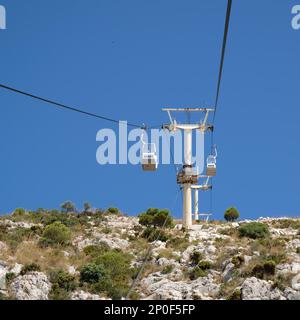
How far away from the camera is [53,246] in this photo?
3978 centimetres

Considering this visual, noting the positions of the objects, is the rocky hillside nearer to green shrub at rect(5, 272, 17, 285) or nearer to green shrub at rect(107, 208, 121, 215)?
green shrub at rect(5, 272, 17, 285)

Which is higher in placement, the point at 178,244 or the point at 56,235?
the point at 56,235

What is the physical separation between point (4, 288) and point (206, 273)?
1014cm

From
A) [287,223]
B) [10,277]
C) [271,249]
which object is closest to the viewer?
[10,277]

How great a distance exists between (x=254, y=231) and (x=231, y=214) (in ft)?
39.9

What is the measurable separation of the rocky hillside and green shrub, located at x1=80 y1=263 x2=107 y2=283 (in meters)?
0.05

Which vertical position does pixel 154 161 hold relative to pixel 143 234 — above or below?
above

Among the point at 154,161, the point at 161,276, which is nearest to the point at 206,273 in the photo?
the point at 161,276

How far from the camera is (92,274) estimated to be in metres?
34.2

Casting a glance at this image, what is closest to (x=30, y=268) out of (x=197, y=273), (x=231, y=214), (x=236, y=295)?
(x=197, y=273)

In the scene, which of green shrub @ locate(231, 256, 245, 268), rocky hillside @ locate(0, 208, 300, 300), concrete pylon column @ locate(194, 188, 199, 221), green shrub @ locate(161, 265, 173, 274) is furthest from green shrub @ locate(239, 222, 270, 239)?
green shrub @ locate(161, 265, 173, 274)

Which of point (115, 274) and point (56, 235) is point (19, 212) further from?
point (115, 274)

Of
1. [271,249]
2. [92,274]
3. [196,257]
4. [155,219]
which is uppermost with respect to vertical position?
[155,219]
